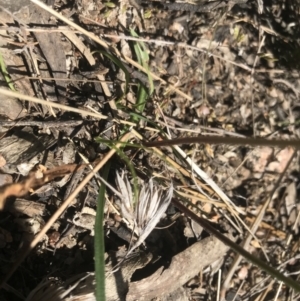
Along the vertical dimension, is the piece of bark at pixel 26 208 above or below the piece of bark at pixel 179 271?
above

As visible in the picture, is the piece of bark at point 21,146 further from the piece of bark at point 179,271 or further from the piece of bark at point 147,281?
the piece of bark at point 179,271

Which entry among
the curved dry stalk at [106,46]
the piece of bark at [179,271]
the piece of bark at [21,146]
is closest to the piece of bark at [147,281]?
the piece of bark at [179,271]

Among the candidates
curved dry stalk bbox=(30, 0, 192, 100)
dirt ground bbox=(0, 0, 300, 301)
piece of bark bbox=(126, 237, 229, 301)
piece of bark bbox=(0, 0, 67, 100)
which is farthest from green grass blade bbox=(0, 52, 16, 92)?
piece of bark bbox=(126, 237, 229, 301)

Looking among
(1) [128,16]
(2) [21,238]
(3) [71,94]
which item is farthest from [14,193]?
(1) [128,16]

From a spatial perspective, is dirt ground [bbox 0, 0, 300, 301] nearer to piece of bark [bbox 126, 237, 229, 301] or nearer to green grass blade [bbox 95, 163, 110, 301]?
piece of bark [bbox 126, 237, 229, 301]

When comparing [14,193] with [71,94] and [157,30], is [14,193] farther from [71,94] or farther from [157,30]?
[157,30]

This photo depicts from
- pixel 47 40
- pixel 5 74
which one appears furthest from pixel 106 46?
pixel 5 74

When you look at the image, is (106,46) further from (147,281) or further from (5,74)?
(147,281)
